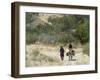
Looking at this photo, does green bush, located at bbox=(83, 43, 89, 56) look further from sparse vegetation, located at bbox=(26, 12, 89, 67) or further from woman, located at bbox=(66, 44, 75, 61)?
woman, located at bbox=(66, 44, 75, 61)

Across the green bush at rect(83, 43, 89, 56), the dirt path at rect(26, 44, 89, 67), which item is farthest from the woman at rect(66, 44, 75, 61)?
the green bush at rect(83, 43, 89, 56)

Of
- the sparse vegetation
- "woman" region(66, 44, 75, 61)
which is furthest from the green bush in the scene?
"woman" region(66, 44, 75, 61)

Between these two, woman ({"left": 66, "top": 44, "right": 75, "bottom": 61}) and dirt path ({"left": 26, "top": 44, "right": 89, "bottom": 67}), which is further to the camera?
woman ({"left": 66, "top": 44, "right": 75, "bottom": 61})

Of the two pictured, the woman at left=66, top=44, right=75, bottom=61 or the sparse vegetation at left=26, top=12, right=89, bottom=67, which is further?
the woman at left=66, top=44, right=75, bottom=61

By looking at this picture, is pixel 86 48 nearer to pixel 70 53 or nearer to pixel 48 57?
pixel 70 53

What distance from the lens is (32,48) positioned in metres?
2.16

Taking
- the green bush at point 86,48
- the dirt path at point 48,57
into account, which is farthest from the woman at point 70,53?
the green bush at point 86,48

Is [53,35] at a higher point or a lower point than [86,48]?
higher

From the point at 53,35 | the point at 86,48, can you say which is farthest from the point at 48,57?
the point at 86,48

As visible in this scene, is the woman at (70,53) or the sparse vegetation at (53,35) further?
the woman at (70,53)

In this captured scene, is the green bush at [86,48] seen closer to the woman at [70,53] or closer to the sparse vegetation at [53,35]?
the sparse vegetation at [53,35]

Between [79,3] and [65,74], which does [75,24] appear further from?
[65,74]

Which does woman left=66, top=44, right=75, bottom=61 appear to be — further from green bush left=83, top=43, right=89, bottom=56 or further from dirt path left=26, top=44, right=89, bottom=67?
green bush left=83, top=43, right=89, bottom=56

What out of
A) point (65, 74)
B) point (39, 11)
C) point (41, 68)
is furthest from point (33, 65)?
point (39, 11)
